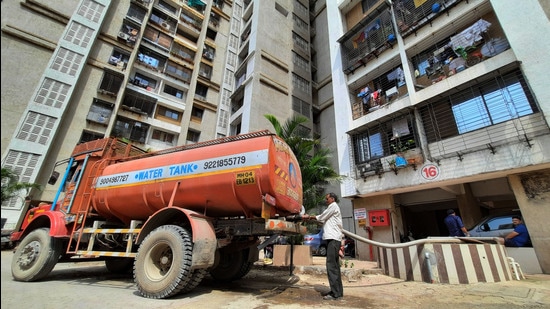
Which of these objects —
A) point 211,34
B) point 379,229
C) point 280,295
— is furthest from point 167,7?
point 280,295

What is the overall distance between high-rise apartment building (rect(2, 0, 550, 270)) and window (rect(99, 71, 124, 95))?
4.8 inches

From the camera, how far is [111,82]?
22109 mm

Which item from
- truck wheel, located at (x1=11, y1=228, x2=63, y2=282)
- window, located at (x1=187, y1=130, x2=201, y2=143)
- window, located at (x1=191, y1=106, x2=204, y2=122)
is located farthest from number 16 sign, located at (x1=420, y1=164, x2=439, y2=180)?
window, located at (x1=191, y1=106, x2=204, y2=122)

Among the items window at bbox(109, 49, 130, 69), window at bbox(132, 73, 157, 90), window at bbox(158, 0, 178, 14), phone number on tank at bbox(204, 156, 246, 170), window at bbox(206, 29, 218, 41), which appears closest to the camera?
phone number on tank at bbox(204, 156, 246, 170)

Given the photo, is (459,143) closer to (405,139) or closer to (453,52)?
(405,139)

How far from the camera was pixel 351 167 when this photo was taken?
46.1ft

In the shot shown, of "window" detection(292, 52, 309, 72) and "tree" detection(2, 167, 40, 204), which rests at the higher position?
"window" detection(292, 52, 309, 72)

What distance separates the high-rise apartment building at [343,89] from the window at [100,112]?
0.10m

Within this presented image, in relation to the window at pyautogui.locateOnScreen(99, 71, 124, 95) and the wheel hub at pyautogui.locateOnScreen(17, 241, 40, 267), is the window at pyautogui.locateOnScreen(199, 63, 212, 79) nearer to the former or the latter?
the window at pyautogui.locateOnScreen(99, 71, 124, 95)

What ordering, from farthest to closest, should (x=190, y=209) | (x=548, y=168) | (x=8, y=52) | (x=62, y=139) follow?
(x=62, y=139) < (x=548, y=168) < (x=190, y=209) < (x=8, y=52)

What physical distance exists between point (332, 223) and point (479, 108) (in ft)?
29.2

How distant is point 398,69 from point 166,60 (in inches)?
864

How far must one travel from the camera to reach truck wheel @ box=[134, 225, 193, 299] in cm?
470

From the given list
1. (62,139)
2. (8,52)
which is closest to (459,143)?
(8,52)
